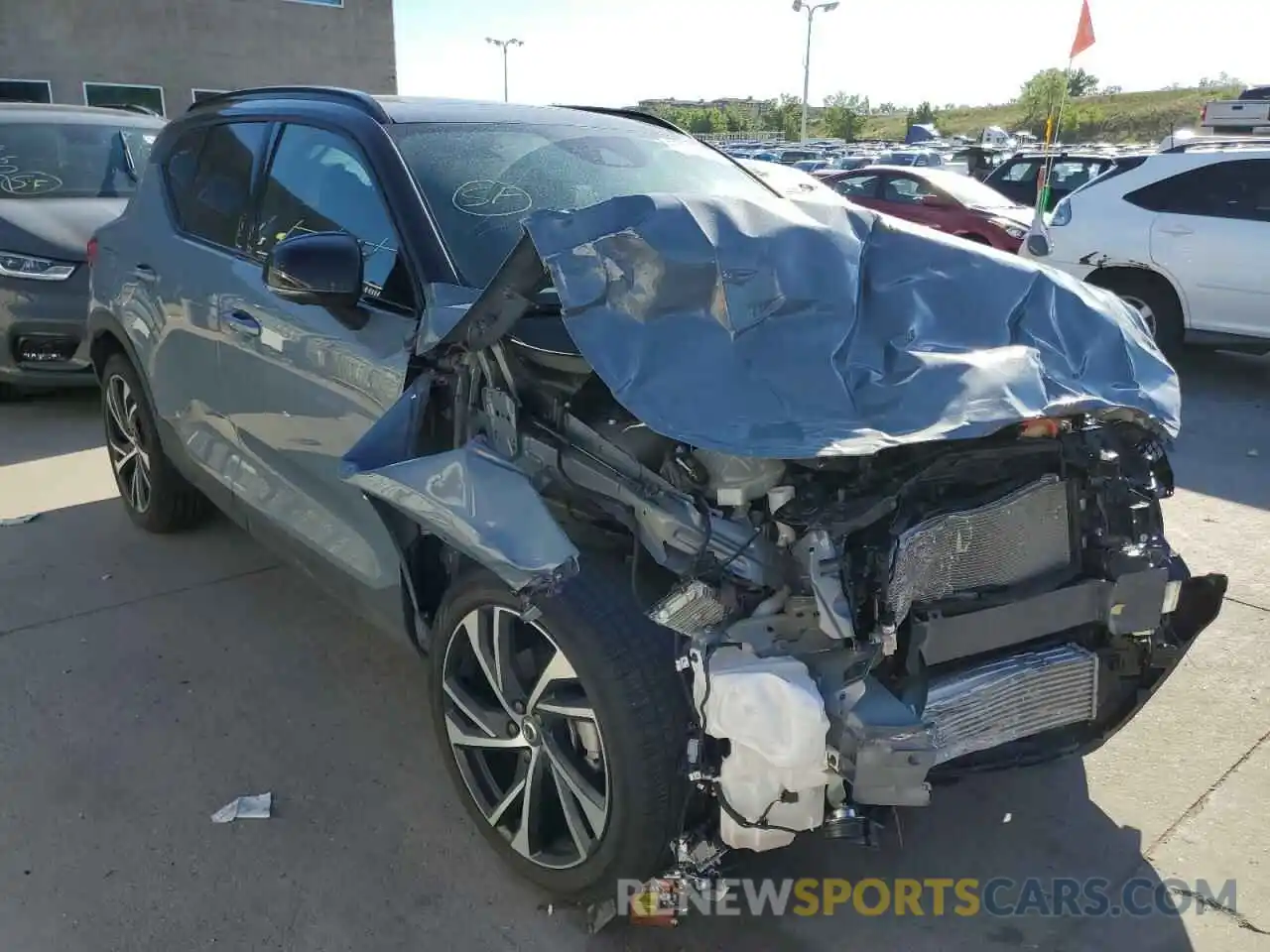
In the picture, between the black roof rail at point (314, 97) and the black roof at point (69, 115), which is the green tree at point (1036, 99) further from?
the black roof rail at point (314, 97)

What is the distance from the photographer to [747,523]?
2309mm

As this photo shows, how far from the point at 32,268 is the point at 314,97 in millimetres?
4250

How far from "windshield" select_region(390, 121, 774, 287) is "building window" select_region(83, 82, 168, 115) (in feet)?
71.2

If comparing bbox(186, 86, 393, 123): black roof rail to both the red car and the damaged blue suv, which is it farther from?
the red car

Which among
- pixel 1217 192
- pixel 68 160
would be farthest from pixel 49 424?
pixel 1217 192

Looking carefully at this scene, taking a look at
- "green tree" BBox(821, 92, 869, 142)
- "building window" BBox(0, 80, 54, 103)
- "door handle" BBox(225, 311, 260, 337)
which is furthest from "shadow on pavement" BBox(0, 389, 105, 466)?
"green tree" BBox(821, 92, 869, 142)

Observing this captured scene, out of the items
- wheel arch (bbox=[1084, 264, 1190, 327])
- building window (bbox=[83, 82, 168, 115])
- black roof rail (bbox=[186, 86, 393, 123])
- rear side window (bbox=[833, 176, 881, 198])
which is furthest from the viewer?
building window (bbox=[83, 82, 168, 115])

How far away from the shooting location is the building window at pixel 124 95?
22.0 m

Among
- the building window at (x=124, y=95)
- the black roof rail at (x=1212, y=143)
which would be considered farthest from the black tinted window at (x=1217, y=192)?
the building window at (x=124, y=95)

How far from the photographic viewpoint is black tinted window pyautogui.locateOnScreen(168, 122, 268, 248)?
12.8 feet

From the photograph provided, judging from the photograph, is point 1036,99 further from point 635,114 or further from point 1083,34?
point 635,114

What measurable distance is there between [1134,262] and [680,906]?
717 centimetres

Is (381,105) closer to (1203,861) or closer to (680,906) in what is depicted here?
(680,906)

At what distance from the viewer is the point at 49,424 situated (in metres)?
7.03
